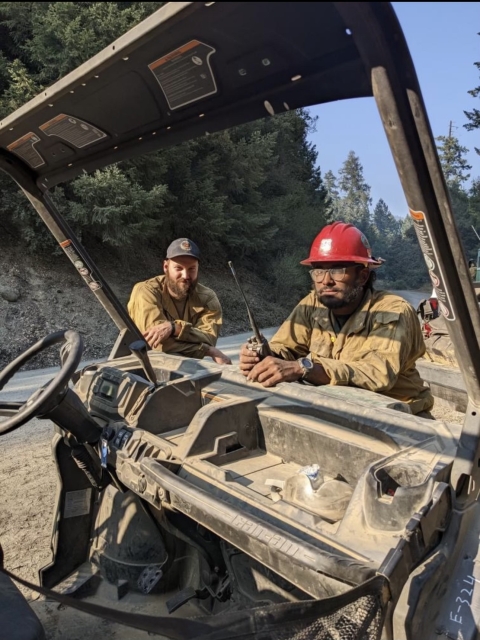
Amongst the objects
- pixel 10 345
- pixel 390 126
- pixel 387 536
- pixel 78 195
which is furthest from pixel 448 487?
pixel 78 195

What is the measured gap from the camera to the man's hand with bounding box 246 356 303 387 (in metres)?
2.99

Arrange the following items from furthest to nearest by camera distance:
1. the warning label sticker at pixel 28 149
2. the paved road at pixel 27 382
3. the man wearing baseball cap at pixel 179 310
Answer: the paved road at pixel 27 382, the man wearing baseball cap at pixel 179 310, the warning label sticker at pixel 28 149

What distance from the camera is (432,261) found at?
1.63m

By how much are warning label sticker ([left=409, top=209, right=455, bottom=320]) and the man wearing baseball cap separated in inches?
120

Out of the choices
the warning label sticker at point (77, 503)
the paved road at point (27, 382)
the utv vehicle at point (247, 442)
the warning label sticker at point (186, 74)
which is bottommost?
the paved road at point (27, 382)

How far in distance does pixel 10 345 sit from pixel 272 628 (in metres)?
12.0

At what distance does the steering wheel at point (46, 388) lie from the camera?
231 centimetres

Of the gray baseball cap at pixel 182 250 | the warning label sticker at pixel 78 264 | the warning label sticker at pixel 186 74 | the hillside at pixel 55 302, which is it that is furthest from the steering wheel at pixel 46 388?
the hillside at pixel 55 302

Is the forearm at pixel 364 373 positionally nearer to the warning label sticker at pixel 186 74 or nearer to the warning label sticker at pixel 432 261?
the warning label sticker at pixel 432 261

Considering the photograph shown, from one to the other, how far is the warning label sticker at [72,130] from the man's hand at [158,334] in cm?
208

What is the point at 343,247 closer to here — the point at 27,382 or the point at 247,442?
the point at 247,442

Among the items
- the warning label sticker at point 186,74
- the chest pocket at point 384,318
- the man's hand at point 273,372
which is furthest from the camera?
the chest pocket at point 384,318

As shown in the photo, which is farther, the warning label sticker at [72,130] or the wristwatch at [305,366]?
the wristwatch at [305,366]

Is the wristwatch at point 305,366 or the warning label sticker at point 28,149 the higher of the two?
the warning label sticker at point 28,149
